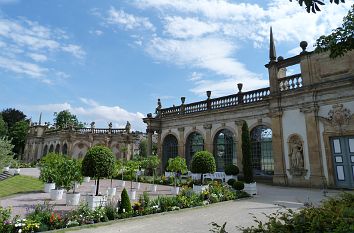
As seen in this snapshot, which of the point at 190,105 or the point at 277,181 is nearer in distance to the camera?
the point at 277,181

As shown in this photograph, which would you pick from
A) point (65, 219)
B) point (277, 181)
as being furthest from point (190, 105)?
point (65, 219)

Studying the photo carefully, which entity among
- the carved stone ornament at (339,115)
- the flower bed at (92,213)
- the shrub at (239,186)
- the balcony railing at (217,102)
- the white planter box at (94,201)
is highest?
the balcony railing at (217,102)

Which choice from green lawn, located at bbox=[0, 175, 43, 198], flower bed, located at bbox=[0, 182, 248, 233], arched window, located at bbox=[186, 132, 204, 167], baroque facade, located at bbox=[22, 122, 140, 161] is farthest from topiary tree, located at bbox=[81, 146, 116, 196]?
baroque facade, located at bbox=[22, 122, 140, 161]

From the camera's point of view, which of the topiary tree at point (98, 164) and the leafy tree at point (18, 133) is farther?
the leafy tree at point (18, 133)

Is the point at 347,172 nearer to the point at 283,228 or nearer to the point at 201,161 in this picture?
the point at 201,161

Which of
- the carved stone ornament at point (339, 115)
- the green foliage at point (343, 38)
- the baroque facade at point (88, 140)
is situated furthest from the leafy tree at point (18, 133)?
the green foliage at point (343, 38)

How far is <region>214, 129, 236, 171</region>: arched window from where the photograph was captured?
22453 mm

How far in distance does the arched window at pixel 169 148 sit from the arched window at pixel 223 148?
5.11 meters

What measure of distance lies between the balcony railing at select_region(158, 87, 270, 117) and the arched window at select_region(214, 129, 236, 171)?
7.88 feet

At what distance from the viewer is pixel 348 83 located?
50.5 feet

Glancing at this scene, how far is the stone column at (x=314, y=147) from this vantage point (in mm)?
16031

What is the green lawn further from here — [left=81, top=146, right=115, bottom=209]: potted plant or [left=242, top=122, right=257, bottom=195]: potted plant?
[left=242, top=122, right=257, bottom=195]: potted plant

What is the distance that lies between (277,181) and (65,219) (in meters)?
14.4

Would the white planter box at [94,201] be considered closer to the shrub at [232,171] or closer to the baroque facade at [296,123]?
the shrub at [232,171]
